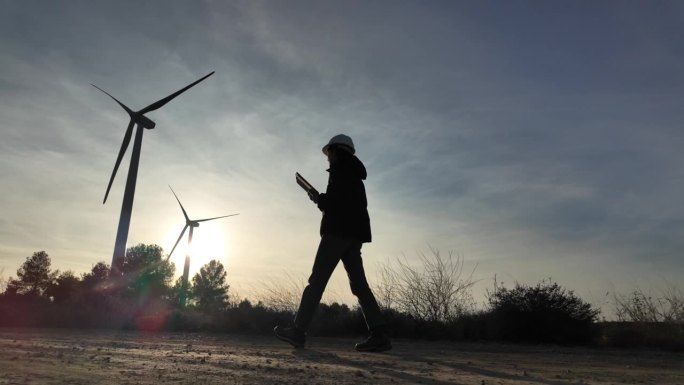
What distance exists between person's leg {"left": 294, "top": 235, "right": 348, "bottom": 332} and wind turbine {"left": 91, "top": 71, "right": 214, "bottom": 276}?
59.8 feet

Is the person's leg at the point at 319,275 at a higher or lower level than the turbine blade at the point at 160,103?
lower

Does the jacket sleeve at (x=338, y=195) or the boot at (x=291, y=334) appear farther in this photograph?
the jacket sleeve at (x=338, y=195)

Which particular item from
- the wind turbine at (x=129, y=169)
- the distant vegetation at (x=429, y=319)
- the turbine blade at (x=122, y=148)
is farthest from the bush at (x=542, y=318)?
the turbine blade at (x=122, y=148)

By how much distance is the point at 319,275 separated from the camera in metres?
5.89

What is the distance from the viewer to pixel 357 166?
6168mm

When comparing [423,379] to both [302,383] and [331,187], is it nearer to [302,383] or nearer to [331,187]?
[302,383]

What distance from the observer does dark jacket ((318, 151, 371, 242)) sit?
5941mm

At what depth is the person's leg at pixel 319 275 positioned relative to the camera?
230 inches

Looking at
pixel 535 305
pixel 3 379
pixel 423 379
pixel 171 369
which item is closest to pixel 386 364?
pixel 423 379

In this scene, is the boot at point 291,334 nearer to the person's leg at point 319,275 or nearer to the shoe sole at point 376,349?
the person's leg at point 319,275

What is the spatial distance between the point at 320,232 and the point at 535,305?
18.8 feet

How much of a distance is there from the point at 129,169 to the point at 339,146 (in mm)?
20053

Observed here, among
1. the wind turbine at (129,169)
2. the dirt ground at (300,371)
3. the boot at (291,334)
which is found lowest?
the dirt ground at (300,371)

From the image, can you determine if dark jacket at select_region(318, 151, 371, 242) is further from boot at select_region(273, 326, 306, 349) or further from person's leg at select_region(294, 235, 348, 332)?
boot at select_region(273, 326, 306, 349)
